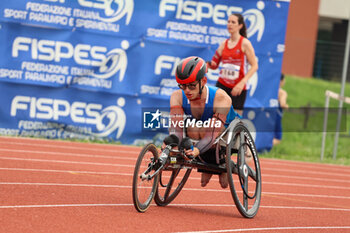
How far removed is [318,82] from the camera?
24.7 m

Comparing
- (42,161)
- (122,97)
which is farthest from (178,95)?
(122,97)

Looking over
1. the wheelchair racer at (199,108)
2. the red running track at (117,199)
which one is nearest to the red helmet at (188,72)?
the wheelchair racer at (199,108)

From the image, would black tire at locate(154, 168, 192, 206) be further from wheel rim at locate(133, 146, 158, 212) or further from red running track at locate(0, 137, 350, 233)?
wheel rim at locate(133, 146, 158, 212)

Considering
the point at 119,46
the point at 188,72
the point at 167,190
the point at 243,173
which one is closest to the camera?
the point at 188,72

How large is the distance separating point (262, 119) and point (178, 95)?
6866 mm

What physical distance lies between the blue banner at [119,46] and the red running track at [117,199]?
126 centimetres

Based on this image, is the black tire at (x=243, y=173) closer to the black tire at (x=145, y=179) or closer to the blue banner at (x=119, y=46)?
the black tire at (x=145, y=179)

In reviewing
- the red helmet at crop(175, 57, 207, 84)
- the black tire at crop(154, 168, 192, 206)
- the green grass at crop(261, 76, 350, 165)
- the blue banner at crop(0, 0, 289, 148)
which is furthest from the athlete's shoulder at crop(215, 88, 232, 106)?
the green grass at crop(261, 76, 350, 165)

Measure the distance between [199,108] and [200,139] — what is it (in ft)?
0.86

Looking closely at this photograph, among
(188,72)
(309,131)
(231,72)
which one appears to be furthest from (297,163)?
(188,72)

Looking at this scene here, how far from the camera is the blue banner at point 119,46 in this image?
12.0 metres

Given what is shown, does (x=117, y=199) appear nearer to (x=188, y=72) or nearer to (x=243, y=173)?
(x=243, y=173)

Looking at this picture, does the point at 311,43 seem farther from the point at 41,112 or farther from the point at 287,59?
the point at 41,112

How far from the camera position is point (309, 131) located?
61.7 feet
